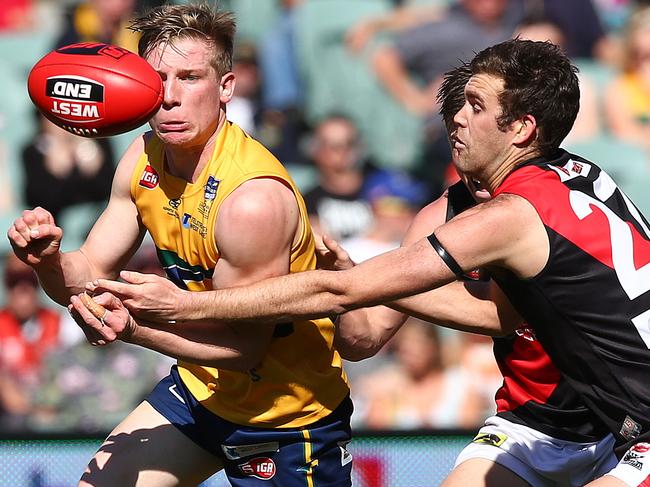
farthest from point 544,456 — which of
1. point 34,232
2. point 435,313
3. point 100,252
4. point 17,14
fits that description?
point 17,14


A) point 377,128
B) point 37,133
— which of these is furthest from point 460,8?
point 37,133

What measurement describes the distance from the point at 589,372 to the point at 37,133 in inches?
221

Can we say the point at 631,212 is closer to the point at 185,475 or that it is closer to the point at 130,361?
the point at 185,475

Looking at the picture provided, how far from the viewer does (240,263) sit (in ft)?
12.3

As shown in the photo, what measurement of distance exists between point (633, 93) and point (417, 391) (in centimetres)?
294

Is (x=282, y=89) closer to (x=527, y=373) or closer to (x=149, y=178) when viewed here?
(x=149, y=178)

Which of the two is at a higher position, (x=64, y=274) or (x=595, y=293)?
(x=595, y=293)

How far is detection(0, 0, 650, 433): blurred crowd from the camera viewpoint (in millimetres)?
7711

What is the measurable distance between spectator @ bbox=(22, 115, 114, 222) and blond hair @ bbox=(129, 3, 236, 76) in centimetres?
414

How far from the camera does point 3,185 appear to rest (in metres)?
8.17

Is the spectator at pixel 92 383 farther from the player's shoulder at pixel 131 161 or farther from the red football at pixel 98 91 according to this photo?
the red football at pixel 98 91

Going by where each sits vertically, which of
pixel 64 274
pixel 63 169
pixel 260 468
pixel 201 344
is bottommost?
pixel 260 468

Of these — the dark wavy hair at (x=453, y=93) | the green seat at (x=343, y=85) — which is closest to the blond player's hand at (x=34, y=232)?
the dark wavy hair at (x=453, y=93)

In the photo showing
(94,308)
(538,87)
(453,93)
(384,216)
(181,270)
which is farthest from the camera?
(384,216)
